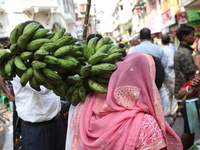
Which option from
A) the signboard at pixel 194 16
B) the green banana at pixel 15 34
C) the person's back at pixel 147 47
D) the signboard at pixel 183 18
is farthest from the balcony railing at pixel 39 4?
the green banana at pixel 15 34

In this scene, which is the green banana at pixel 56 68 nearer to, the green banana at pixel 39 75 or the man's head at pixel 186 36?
the green banana at pixel 39 75

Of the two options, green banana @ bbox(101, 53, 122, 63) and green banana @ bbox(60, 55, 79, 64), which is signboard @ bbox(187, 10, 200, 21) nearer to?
green banana @ bbox(101, 53, 122, 63)

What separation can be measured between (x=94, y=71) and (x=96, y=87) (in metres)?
0.11

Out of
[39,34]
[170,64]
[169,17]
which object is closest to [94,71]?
[39,34]

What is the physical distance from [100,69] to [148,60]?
321 mm

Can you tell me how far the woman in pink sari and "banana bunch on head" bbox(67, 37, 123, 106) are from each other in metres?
0.07

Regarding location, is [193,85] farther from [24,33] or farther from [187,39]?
[24,33]

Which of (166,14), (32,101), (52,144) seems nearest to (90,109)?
(32,101)

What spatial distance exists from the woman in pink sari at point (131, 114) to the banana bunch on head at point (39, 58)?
32 cm

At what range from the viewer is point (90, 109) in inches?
69.0

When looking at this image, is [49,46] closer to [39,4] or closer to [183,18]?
[183,18]

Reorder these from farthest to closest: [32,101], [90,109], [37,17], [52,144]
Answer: [37,17] < [52,144] < [32,101] < [90,109]

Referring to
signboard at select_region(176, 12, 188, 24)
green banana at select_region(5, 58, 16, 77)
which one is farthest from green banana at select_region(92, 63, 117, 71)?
signboard at select_region(176, 12, 188, 24)

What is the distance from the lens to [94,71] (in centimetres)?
167
